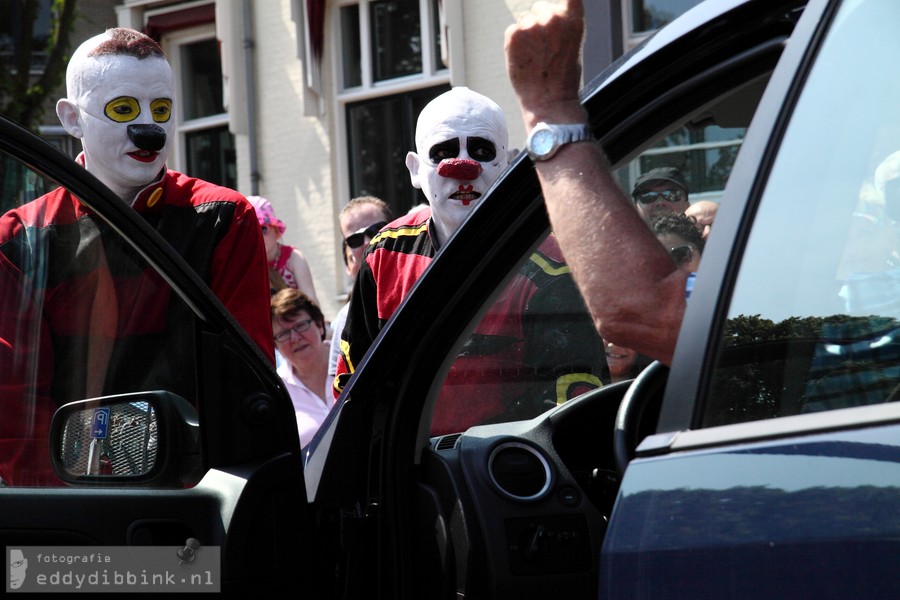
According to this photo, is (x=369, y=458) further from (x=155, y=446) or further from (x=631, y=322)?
(x=631, y=322)

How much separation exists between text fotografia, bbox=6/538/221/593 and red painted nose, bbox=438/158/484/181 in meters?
1.81

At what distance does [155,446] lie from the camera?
1.92 m

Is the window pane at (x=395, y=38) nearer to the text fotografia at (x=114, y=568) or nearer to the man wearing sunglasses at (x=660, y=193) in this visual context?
the man wearing sunglasses at (x=660, y=193)

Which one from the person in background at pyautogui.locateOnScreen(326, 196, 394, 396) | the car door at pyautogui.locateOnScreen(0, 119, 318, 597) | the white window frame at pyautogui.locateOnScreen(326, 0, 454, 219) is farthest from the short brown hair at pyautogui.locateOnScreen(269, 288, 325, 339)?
the white window frame at pyautogui.locateOnScreen(326, 0, 454, 219)

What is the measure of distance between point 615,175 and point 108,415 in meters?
0.82

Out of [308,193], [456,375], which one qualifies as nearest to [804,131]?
[456,375]

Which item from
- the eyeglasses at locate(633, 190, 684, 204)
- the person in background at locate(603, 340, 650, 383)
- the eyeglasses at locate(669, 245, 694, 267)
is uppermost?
the eyeglasses at locate(633, 190, 684, 204)

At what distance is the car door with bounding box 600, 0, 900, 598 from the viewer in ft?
4.29

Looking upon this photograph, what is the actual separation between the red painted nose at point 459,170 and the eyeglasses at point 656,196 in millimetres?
1624

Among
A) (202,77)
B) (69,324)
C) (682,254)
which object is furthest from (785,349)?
(202,77)

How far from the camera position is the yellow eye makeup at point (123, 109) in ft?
10.5

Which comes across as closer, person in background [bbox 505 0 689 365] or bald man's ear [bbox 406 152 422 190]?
person in background [bbox 505 0 689 365]

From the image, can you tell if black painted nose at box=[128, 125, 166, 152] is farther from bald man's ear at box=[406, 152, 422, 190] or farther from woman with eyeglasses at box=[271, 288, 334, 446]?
woman with eyeglasses at box=[271, 288, 334, 446]

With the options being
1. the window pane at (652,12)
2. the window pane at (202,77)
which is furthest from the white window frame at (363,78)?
the window pane at (652,12)
